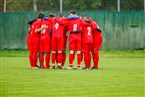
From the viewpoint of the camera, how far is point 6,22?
147 feet

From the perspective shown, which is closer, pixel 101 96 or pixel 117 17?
pixel 101 96

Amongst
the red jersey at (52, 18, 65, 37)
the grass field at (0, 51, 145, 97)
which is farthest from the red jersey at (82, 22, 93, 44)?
the grass field at (0, 51, 145, 97)

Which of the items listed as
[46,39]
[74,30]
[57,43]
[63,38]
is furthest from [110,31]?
[74,30]

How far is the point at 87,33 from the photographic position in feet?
88.4

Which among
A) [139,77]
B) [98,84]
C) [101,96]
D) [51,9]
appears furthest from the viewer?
[51,9]

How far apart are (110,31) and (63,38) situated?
1751 centimetres

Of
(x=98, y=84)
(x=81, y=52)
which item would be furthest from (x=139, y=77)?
(x=81, y=52)

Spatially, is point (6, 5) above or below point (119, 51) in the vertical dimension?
above

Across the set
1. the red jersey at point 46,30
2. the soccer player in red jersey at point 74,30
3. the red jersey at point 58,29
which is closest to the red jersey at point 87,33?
the soccer player in red jersey at point 74,30

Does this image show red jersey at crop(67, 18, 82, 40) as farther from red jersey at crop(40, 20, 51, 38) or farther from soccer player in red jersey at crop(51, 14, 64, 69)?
red jersey at crop(40, 20, 51, 38)

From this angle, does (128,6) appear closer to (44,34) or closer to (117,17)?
(117,17)

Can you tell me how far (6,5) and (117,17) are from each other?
22.9 feet

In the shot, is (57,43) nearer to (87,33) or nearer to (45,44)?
(45,44)

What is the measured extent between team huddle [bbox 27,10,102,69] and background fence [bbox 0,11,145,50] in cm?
1671
